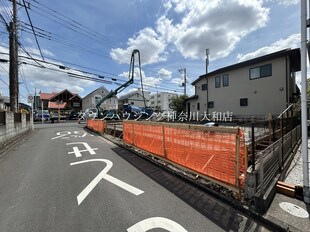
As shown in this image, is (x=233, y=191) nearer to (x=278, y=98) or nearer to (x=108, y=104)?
(x=278, y=98)

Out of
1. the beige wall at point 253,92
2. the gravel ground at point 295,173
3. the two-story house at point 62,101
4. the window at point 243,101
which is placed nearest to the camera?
the gravel ground at point 295,173

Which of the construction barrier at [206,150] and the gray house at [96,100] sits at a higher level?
the gray house at [96,100]

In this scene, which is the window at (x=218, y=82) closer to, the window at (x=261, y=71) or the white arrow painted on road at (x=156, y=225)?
the window at (x=261, y=71)

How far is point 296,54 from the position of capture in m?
14.5

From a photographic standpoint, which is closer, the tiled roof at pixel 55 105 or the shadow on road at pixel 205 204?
the shadow on road at pixel 205 204

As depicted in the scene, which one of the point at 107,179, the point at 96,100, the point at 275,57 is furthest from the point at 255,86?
the point at 96,100

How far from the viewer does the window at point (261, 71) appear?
51.1 feet

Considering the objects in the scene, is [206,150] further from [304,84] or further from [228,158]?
[304,84]

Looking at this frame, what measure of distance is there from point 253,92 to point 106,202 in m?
17.5

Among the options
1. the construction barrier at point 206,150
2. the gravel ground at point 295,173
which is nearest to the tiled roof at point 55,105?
the construction barrier at point 206,150

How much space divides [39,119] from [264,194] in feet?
119

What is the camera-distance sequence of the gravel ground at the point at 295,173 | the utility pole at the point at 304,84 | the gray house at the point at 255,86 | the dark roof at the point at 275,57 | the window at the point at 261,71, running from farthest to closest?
the window at the point at 261,71 < the gray house at the point at 255,86 < the dark roof at the point at 275,57 < the gravel ground at the point at 295,173 < the utility pole at the point at 304,84

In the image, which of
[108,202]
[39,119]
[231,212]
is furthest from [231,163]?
[39,119]

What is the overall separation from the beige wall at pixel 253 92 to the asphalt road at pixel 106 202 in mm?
14864
